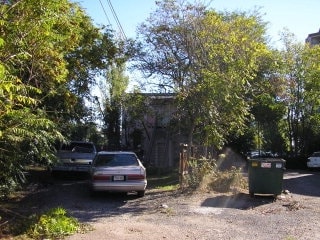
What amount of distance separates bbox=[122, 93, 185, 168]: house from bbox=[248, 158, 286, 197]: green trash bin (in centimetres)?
481

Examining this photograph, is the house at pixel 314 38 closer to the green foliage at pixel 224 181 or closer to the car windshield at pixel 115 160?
the green foliage at pixel 224 181

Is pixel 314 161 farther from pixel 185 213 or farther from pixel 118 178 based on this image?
pixel 185 213

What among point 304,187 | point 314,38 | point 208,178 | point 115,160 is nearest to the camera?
point 115,160

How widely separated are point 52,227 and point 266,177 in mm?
7846

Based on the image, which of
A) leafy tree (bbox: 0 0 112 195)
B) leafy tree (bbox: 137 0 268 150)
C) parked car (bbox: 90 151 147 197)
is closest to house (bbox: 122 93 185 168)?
leafy tree (bbox: 137 0 268 150)

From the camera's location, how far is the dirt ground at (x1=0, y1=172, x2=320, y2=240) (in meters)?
9.55

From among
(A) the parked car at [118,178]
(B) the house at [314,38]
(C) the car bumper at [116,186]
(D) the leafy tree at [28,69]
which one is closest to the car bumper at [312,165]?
(A) the parked car at [118,178]

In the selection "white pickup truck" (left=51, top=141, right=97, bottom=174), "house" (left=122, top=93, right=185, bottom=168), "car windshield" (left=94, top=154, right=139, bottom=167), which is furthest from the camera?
"house" (left=122, top=93, right=185, bottom=168)

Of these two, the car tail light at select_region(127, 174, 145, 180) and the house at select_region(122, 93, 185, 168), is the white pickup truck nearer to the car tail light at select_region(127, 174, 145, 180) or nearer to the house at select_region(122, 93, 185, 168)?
the house at select_region(122, 93, 185, 168)

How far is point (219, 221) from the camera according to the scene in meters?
10.8

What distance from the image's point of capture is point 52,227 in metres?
9.02

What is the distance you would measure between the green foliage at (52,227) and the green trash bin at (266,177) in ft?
22.7

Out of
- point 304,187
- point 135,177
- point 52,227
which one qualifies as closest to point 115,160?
point 135,177

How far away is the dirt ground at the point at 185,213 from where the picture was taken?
9555 mm
